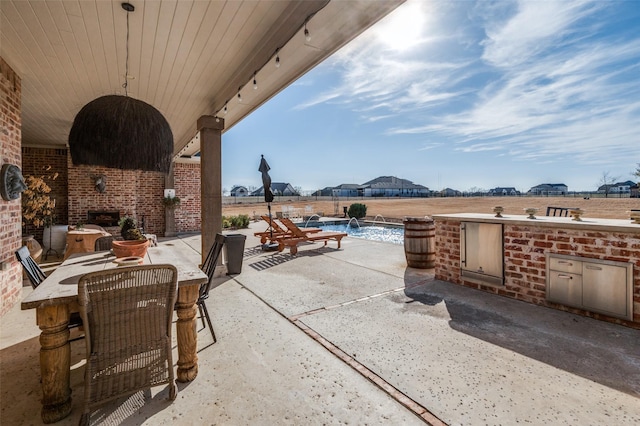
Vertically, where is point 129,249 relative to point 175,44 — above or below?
below

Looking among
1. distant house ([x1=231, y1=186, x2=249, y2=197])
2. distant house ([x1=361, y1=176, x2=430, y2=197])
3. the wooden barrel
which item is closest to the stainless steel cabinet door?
the wooden barrel

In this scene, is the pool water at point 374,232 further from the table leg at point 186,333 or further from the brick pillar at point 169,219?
the table leg at point 186,333

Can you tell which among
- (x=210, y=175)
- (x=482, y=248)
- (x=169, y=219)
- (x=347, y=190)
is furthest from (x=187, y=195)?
(x=347, y=190)

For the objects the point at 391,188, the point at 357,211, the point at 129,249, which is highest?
the point at 391,188

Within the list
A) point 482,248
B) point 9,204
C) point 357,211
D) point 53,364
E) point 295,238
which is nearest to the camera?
point 53,364

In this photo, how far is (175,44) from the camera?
10.2 ft

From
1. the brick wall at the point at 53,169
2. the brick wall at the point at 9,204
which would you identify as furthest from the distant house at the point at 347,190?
the brick wall at the point at 9,204

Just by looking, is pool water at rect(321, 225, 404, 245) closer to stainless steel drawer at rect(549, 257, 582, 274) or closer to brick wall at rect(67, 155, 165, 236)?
stainless steel drawer at rect(549, 257, 582, 274)

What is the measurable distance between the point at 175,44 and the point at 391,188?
201 ft

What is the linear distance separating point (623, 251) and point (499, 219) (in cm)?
121

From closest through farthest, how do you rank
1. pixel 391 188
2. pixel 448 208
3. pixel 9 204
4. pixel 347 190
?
pixel 9 204 → pixel 448 208 → pixel 391 188 → pixel 347 190

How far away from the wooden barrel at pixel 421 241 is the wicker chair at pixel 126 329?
13.5 ft

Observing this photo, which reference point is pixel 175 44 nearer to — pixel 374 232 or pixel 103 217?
pixel 103 217

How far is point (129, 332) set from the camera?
1.79 m
